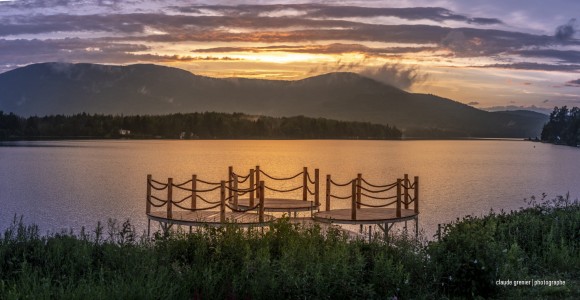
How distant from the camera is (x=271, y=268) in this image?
9734mm

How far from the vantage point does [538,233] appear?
14852 millimetres

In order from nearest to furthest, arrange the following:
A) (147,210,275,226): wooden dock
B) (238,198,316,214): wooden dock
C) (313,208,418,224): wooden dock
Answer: (147,210,275,226): wooden dock, (313,208,418,224): wooden dock, (238,198,316,214): wooden dock

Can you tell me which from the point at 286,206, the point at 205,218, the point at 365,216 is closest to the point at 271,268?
the point at 205,218

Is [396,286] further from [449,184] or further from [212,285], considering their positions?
[449,184]

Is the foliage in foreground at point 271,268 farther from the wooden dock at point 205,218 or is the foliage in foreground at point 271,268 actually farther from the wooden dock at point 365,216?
the wooden dock at point 365,216

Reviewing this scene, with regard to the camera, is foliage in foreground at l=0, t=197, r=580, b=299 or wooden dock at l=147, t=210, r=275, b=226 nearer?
foliage in foreground at l=0, t=197, r=580, b=299

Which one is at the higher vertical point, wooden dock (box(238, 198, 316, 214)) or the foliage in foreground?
the foliage in foreground

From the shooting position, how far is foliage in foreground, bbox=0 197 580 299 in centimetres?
926

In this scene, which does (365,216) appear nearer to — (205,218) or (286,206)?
(286,206)

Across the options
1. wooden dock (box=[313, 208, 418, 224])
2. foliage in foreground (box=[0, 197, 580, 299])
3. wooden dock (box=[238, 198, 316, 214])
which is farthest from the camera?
wooden dock (box=[238, 198, 316, 214])

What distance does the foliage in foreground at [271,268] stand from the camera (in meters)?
9.26

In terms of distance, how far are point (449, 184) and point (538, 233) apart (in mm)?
42863

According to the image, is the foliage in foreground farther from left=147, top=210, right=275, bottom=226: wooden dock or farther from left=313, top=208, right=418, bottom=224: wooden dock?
left=313, top=208, right=418, bottom=224: wooden dock

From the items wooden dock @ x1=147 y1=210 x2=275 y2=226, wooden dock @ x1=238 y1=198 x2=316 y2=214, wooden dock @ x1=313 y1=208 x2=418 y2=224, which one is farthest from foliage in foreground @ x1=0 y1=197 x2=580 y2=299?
wooden dock @ x1=238 y1=198 x2=316 y2=214
